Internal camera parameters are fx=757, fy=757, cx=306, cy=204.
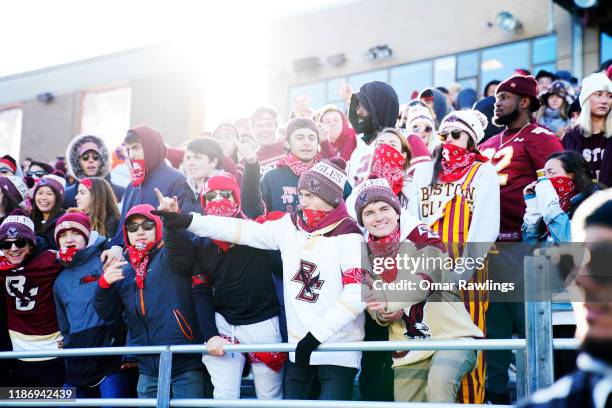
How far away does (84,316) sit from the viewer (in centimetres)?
574

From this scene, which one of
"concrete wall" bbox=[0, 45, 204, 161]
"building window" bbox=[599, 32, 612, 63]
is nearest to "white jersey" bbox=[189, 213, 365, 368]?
"building window" bbox=[599, 32, 612, 63]

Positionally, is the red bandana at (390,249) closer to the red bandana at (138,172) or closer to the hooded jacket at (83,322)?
the hooded jacket at (83,322)

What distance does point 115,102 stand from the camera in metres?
26.9

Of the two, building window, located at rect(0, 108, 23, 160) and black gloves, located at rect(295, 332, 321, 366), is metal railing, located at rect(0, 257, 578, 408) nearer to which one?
black gloves, located at rect(295, 332, 321, 366)

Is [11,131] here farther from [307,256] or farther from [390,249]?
[390,249]

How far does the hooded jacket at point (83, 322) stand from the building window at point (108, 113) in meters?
20.6

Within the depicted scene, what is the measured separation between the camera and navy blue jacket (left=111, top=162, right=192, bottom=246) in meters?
6.05

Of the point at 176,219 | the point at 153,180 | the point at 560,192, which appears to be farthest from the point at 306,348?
Answer: the point at 153,180

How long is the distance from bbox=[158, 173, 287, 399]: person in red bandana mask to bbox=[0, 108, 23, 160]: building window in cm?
2531

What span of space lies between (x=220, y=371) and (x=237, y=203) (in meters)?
1.15

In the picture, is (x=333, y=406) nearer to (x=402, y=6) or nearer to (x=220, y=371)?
(x=220, y=371)

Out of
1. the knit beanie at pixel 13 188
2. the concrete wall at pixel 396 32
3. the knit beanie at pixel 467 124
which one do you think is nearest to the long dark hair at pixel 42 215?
the knit beanie at pixel 13 188

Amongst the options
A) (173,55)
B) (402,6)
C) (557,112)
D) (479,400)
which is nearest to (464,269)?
(479,400)

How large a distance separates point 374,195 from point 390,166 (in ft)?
A: 1.71
